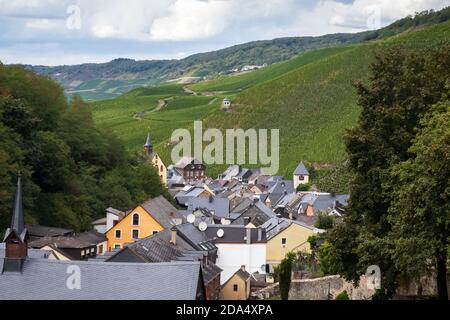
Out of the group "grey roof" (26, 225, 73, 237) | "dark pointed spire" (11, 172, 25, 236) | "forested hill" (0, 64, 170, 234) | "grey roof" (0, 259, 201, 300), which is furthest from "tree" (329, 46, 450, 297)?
"forested hill" (0, 64, 170, 234)

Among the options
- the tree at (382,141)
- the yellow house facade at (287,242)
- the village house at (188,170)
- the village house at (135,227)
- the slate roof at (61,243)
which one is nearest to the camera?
the tree at (382,141)

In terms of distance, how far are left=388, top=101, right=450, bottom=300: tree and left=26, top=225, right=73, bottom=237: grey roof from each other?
31.0 metres

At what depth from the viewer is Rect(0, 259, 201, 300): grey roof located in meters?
29.5

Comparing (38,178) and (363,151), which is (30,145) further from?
(363,151)

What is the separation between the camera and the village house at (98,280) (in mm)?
29609

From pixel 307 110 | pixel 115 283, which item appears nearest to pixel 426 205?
pixel 115 283

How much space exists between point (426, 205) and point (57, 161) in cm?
4486

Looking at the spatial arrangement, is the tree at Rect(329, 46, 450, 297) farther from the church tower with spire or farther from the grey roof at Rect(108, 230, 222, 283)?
the church tower with spire

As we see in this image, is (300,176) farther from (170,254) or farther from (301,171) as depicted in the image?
(170,254)

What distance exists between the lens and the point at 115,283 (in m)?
30.1

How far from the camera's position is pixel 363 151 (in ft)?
120

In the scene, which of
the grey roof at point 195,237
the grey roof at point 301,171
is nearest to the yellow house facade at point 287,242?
the grey roof at point 195,237

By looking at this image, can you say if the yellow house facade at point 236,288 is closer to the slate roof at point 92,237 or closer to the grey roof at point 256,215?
the slate roof at point 92,237
